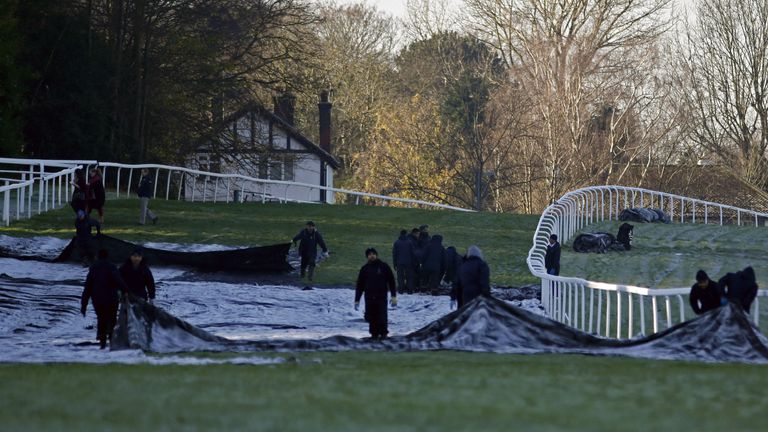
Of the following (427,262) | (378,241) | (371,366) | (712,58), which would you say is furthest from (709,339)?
(712,58)

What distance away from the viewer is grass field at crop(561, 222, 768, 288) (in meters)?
28.2

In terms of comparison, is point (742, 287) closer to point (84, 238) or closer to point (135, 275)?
point (135, 275)

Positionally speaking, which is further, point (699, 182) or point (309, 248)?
point (699, 182)

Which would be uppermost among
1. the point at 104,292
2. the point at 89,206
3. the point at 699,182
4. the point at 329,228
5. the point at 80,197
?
the point at 699,182

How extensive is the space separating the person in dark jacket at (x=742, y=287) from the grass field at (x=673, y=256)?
33.0 ft

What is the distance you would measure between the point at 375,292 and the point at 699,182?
1788 inches

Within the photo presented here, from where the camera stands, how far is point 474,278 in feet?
60.1

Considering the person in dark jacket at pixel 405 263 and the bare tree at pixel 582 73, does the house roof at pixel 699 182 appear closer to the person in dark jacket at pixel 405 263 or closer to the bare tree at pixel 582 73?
the bare tree at pixel 582 73

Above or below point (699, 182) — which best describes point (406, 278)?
below

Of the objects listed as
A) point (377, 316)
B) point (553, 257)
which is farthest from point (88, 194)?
point (377, 316)

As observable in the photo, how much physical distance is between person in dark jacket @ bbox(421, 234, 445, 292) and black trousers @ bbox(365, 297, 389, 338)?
308 inches

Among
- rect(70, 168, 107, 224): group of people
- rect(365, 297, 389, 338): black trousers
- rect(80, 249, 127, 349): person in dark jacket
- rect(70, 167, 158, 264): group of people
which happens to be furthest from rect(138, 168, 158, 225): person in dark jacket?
rect(365, 297, 389, 338): black trousers

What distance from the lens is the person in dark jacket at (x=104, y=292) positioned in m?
17.3

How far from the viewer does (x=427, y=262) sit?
26.1m
